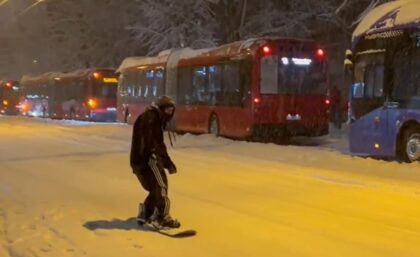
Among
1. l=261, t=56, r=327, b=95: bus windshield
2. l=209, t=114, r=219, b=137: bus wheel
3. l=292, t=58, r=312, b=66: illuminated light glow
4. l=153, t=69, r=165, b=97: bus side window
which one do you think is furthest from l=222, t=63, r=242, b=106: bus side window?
l=153, t=69, r=165, b=97: bus side window

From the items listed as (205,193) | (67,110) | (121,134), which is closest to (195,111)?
(121,134)

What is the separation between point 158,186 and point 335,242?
2.25 metres

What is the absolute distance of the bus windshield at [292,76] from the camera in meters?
23.2

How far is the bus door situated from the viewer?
17188 millimetres

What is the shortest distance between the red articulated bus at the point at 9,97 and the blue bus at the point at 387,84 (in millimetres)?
50756

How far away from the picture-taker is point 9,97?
215 feet

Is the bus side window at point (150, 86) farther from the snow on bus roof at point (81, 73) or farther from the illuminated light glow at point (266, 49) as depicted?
the snow on bus roof at point (81, 73)

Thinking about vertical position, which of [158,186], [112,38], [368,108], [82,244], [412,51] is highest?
[112,38]

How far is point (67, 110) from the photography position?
47.0 meters

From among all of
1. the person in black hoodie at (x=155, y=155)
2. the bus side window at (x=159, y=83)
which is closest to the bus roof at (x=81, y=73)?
the bus side window at (x=159, y=83)

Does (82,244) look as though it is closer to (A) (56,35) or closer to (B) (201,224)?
(B) (201,224)

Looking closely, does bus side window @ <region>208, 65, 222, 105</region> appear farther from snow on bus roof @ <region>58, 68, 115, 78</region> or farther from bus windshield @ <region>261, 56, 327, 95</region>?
snow on bus roof @ <region>58, 68, 115, 78</region>

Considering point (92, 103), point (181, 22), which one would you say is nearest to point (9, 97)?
point (92, 103)

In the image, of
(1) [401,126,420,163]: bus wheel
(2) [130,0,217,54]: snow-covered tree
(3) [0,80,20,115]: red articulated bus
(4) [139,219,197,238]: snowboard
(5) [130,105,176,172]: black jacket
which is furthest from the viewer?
(3) [0,80,20,115]: red articulated bus
